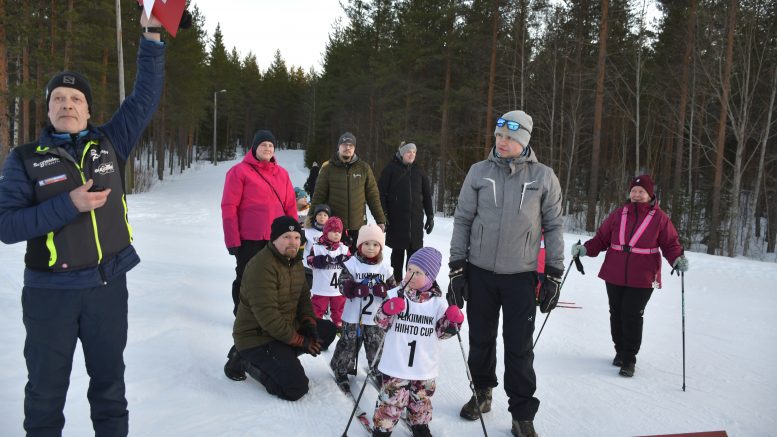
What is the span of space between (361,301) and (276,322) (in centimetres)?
75

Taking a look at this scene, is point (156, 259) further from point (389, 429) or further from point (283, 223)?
point (389, 429)

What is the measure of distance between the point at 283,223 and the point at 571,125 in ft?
63.8

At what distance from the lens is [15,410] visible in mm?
Answer: 3264

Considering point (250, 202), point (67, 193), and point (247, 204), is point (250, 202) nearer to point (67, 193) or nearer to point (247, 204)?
point (247, 204)

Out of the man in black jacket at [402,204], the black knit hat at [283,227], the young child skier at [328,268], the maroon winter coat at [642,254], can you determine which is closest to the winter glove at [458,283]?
the black knit hat at [283,227]

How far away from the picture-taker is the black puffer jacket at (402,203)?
6707 mm

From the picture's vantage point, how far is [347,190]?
604 cm

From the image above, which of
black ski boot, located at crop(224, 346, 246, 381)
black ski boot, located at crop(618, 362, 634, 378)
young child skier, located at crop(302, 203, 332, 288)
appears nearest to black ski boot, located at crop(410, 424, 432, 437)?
black ski boot, located at crop(224, 346, 246, 381)

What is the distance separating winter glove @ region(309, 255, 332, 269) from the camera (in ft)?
16.8

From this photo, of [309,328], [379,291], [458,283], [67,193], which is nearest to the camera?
[67,193]

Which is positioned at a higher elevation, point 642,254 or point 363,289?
point 642,254

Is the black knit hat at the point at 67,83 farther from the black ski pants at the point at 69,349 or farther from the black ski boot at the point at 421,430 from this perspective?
the black ski boot at the point at 421,430

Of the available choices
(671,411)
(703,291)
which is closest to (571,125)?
(703,291)

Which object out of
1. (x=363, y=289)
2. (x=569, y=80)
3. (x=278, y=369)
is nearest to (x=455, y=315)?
(x=363, y=289)
